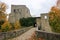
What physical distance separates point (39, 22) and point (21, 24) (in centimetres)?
719

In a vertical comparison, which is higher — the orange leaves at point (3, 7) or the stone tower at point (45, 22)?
the orange leaves at point (3, 7)

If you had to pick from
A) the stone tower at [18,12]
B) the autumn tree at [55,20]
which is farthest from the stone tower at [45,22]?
the stone tower at [18,12]

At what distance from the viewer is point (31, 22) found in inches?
2393

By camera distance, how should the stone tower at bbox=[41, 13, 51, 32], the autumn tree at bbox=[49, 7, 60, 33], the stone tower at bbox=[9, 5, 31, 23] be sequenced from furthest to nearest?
the stone tower at bbox=[9, 5, 31, 23], the stone tower at bbox=[41, 13, 51, 32], the autumn tree at bbox=[49, 7, 60, 33]

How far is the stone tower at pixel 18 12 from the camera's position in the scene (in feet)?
229

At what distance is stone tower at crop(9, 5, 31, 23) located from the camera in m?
69.9

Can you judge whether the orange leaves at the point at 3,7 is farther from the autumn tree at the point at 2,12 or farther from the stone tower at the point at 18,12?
the stone tower at the point at 18,12

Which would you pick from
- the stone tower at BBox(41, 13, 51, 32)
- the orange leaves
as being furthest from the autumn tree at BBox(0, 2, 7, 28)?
the stone tower at BBox(41, 13, 51, 32)

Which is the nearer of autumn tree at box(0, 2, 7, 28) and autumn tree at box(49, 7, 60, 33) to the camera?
autumn tree at box(49, 7, 60, 33)

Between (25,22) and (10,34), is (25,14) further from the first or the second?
(10,34)

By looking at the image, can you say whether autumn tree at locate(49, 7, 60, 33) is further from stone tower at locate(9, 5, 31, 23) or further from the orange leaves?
stone tower at locate(9, 5, 31, 23)

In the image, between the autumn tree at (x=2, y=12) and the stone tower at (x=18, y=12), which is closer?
the autumn tree at (x=2, y=12)

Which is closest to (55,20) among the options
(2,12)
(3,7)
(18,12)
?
(2,12)

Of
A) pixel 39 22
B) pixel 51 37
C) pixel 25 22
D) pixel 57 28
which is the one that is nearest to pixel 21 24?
pixel 25 22
